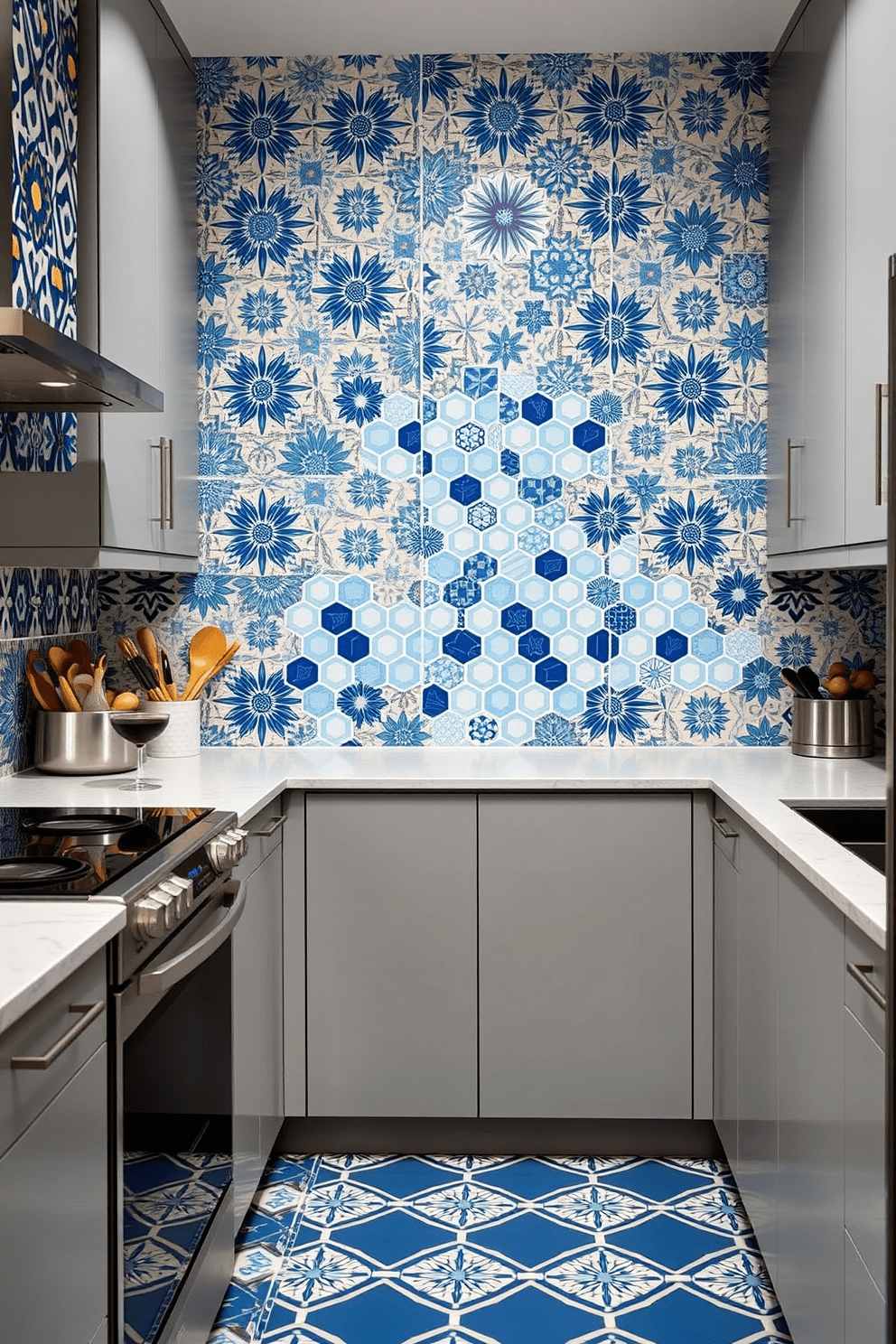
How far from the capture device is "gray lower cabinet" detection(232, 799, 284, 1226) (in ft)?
7.72

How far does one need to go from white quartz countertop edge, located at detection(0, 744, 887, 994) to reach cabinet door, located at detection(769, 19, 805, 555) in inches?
22.7

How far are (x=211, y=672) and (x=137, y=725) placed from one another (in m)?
0.94

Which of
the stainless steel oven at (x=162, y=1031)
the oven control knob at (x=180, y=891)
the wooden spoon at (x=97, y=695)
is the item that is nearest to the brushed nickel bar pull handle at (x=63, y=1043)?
the stainless steel oven at (x=162, y=1031)

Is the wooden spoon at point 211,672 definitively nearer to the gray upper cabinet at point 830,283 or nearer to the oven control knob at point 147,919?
the gray upper cabinet at point 830,283

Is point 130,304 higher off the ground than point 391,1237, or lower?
higher

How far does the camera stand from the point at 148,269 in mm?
2834

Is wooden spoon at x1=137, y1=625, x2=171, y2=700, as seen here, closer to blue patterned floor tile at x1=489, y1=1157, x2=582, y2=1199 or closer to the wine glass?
the wine glass

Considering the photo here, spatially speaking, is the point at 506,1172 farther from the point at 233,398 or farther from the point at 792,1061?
the point at 233,398

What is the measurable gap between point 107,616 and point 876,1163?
2.49m

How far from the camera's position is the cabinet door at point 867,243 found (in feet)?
7.33

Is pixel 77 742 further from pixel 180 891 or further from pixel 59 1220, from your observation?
pixel 59 1220

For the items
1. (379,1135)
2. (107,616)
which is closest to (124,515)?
(107,616)

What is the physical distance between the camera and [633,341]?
3324 millimetres

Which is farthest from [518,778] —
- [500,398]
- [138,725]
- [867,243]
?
[867,243]
